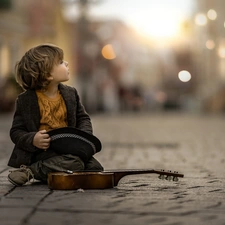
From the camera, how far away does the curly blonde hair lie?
5.80 m

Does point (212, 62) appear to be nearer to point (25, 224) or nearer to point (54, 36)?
point (54, 36)

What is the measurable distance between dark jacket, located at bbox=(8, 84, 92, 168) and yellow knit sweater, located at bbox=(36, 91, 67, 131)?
0.12 feet

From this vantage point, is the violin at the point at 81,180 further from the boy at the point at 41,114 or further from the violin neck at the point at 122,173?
the boy at the point at 41,114

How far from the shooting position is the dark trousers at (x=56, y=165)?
569 cm

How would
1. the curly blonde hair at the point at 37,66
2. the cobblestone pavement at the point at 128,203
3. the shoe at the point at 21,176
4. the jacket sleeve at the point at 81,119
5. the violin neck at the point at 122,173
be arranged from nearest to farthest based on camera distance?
1. the cobblestone pavement at the point at 128,203
2. the violin neck at the point at 122,173
3. the shoe at the point at 21,176
4. the curly blonde hair at the point at 37,66
5. the jacket sleeve at the point at 81,119

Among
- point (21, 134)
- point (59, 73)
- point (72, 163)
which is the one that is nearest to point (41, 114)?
point (21, 134)

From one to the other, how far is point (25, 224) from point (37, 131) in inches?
78.0

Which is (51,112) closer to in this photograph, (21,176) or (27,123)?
(27,123)

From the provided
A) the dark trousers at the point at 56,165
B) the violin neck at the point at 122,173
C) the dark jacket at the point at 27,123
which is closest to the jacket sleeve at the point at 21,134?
the dark jacket at the point at 27,123

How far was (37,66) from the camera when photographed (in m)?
5.83

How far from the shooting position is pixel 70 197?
493 centimetres

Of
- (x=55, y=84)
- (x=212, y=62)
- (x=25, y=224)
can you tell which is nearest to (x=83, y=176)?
(x=55, y=84)

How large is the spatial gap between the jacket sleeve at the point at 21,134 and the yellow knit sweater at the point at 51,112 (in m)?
0.14

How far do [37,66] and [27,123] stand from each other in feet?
1.36
